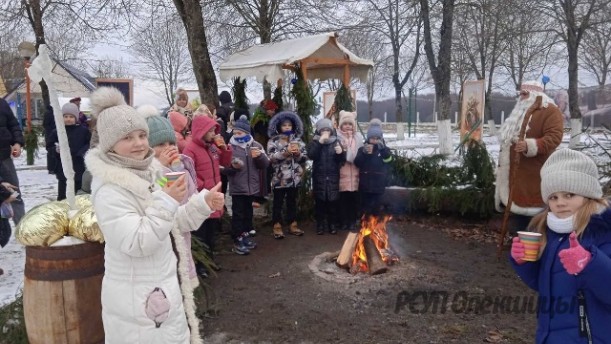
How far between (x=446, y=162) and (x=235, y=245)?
3787mm

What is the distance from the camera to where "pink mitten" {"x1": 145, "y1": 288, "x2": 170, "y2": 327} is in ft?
8.07

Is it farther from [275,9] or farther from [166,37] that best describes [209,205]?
[166,37]

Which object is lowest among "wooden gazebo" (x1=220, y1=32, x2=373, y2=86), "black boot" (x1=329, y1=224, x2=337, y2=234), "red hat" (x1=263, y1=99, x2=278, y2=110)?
"black boot" (x1=329, y1=224, x2=337, y2=234)

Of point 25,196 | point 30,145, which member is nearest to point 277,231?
point 25,196

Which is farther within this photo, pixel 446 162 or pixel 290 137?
pixel 446 162

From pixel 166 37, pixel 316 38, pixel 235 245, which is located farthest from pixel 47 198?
pixel 166 37

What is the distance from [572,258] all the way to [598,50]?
2733 cm

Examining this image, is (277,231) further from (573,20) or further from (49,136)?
(573,20)

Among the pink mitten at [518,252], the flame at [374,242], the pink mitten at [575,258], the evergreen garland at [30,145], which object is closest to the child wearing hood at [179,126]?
the flame at [374,242]

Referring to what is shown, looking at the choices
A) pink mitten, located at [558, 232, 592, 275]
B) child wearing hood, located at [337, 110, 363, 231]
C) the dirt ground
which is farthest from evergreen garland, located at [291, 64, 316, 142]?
pink mitten, located at [558, 232, 592, 275]

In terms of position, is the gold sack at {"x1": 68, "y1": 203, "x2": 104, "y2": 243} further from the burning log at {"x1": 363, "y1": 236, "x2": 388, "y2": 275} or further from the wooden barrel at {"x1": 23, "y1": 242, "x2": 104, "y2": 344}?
the burning log at {"x1": 363, "y1": 236, "x2": 388, "y2": 275}

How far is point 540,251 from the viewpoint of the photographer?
8.47 ft

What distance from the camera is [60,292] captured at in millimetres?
3176

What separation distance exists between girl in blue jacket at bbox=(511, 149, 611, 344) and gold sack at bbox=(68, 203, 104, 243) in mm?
2467
